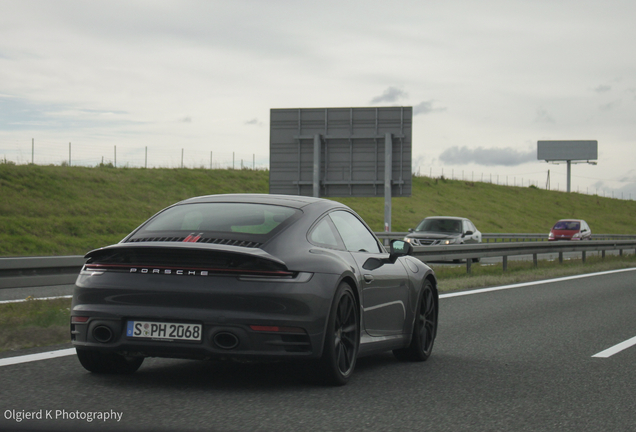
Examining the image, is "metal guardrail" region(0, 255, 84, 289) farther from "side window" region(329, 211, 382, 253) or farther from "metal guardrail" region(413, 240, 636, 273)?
"metal guardrail" region(413, 240, 636, 273)

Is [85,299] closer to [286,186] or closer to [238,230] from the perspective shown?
[238,230]

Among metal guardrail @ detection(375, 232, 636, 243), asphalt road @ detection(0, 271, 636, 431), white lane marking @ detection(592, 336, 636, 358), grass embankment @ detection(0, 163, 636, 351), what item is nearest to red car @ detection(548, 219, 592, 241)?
metal guardrail @ detection(375, 232, 636, 243)

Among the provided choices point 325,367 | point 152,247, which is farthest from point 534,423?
point 152,247

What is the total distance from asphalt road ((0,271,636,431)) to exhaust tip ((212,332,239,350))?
1.10 ft

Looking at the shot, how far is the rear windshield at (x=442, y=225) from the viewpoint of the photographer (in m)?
27.0

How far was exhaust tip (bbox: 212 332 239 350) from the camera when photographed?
536 cm

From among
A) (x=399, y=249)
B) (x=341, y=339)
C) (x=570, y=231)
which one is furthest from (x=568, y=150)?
(x=341, y=339)

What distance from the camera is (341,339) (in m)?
5.98

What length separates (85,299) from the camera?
5652mm

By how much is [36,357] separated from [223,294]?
2317 millimetres

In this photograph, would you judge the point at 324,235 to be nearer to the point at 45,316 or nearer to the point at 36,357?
the point at 36,357

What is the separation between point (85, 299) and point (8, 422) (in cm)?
132

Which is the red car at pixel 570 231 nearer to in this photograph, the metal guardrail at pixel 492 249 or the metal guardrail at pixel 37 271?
the metal guardrail at pixel 492 249

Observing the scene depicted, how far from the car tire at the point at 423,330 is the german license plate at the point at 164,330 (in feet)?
8.37
